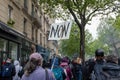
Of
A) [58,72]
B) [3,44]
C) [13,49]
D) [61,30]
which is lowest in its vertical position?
[58,72]

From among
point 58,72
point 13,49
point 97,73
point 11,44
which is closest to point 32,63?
point 97,73

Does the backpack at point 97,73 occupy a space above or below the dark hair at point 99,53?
below

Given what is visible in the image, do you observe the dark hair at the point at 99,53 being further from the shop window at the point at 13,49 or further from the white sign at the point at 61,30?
the shop window at the point at 13,49

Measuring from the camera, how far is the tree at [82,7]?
27172 mm

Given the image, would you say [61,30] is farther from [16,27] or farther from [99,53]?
[16,27]

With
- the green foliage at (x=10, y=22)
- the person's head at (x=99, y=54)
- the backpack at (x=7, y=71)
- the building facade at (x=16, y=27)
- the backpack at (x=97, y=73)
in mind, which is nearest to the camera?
the backpack at (x=97, y=73)

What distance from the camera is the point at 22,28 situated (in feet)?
92.9

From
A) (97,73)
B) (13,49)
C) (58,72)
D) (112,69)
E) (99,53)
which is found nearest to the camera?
(112,69)

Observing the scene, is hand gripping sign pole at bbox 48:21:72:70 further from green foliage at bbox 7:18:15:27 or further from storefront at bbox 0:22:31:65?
green foliage at bbox 7:18:15:27

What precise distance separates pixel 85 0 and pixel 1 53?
9.14 meters

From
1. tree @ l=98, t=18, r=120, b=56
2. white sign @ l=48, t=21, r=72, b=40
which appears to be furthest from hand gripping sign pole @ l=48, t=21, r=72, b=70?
tree @ l=98, t=18, r=120, b=56

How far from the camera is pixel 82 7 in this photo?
27.7 m

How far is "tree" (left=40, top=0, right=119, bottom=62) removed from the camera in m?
27.2

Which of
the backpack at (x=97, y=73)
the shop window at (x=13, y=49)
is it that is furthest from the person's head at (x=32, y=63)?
the shop window at (x=13, y=49)
